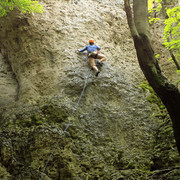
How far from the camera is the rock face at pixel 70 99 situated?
5.98 m

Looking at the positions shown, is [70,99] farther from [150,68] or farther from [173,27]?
[173,27]

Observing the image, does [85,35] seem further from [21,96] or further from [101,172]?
[101,172]

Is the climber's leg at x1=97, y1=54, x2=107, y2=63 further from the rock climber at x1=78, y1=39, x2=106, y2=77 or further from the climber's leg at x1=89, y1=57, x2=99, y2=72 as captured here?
the climber's leg at x1=89, y1=57, x2=99, y2=72

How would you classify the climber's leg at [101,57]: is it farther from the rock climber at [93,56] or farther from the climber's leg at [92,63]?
the climber's leg at [92,63]

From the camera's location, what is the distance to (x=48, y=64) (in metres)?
8.70

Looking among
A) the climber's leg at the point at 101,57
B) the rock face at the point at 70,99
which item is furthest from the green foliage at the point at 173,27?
the climber's leg at the point at 101,57

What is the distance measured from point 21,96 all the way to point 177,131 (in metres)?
5.86

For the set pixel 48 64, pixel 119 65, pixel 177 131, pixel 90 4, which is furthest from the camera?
pixel 90 4

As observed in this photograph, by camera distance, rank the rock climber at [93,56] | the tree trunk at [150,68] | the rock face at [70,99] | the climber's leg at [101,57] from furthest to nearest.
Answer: the climber's leg at [101,57]
the rock climber at [93,56]
the rock face at [70,99]
the tree trunk at [150,68]

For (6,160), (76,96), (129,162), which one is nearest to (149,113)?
(129,162)

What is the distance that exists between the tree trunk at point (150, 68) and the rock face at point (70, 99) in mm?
2266

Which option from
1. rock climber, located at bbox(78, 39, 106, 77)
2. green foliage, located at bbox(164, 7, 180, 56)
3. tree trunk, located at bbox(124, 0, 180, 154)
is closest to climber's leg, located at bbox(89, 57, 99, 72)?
rock climber, located at bbox(78, 39, 106, 77)

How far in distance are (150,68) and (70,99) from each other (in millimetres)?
3833

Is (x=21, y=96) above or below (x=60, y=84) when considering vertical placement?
below
